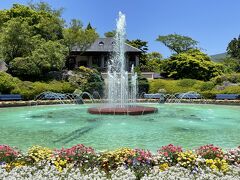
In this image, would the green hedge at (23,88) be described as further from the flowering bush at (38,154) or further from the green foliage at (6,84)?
the flowering bush at (38,154)

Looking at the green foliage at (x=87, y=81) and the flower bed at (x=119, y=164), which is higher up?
the green foliage at (x=87, y=81)

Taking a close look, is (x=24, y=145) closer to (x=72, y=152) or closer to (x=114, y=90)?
(x=72, y=152)

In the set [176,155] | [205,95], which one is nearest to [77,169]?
[176,155]

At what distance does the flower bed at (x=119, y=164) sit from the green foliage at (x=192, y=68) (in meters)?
37.4

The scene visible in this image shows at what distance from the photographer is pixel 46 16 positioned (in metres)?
44.0

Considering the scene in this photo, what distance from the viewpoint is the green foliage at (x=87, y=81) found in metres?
32.8

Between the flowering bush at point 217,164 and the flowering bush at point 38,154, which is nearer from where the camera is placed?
the flowering bush at point 217,164

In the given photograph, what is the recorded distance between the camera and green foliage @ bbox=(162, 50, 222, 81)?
43.3 meters

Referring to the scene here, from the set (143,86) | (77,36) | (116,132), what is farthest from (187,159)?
(77,36)

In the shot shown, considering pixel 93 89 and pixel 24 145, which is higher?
pixel 93 89

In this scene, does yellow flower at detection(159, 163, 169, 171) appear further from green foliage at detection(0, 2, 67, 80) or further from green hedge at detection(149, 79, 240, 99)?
green foliage at detection(0, 2, 67, 80)

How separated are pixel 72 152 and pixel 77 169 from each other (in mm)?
747

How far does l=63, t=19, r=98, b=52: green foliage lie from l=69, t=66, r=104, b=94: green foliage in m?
7.28

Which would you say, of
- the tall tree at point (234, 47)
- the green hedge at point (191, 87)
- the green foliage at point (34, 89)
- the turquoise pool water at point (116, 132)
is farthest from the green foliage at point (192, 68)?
the tall tree at point (234, 47)
